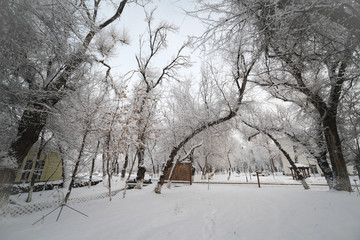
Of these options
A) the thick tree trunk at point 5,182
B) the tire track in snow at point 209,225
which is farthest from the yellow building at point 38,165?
the tire track in snow at point 209,225

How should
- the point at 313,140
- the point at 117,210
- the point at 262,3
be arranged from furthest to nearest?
1. the point at 313,140
2. the point at 117,210
3. the point at 262,3

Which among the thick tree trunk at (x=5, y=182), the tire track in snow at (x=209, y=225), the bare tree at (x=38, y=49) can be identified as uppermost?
the bare tree at (x=38, y=49)

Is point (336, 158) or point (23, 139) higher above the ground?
point (23, 139)

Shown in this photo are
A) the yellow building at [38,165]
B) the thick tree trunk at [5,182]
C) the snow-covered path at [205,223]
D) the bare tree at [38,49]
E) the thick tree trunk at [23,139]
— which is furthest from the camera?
the yellow building at [38,165]

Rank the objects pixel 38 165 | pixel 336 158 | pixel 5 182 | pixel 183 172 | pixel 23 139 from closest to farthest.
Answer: pixel 5 182 → pixel 23 139 → pixel 336 158 → pixel 38 165 → pixel 183 172

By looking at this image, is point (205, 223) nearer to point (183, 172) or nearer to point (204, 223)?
point (204, 223)

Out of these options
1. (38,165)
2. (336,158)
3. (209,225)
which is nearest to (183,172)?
(209,225)

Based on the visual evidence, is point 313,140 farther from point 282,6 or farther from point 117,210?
point 117,210

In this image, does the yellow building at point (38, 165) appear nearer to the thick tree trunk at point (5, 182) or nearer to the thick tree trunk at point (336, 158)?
the thick tree trunk at point (5, 182)

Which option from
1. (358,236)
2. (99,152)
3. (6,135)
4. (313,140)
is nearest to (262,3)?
(358,236)

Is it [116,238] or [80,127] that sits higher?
[80,127]

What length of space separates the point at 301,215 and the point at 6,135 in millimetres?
10122

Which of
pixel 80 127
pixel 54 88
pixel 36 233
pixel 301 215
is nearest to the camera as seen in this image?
pixel 36 233

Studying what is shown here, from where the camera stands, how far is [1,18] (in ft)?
9.23
